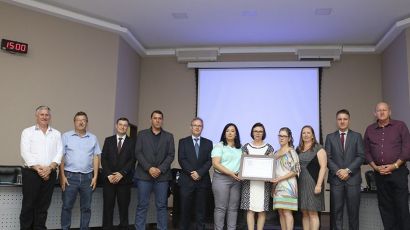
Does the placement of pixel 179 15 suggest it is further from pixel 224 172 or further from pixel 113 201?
pixel 113 201

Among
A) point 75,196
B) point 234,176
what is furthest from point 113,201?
point 234,176

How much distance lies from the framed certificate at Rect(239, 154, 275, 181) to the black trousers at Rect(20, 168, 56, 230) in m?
1.99

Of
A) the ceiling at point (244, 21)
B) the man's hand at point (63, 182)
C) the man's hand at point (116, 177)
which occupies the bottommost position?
the man's hand at point (63, 182)

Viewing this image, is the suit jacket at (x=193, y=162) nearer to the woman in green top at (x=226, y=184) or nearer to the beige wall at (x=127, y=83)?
the woman in green top at (x=226, y=184)

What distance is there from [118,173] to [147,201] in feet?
1.43

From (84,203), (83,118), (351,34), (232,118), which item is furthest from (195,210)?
(351,34)

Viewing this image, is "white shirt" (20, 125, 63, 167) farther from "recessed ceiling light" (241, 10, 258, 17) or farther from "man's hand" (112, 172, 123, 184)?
"recessed ceiling light" (241, 10, 258, 17)

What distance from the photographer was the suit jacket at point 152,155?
152 inches

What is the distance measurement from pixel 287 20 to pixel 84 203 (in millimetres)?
4176

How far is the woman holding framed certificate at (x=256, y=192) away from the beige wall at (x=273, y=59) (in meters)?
3.49

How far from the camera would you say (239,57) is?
23.7 ft

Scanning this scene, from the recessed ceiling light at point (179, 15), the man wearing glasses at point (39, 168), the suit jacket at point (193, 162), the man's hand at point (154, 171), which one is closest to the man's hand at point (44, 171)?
the man wearing glasses at point (39, 168)

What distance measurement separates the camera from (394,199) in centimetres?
360

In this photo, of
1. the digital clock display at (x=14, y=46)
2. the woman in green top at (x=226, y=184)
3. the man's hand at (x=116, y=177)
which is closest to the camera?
the woman in green top at (x=226, y=184)
